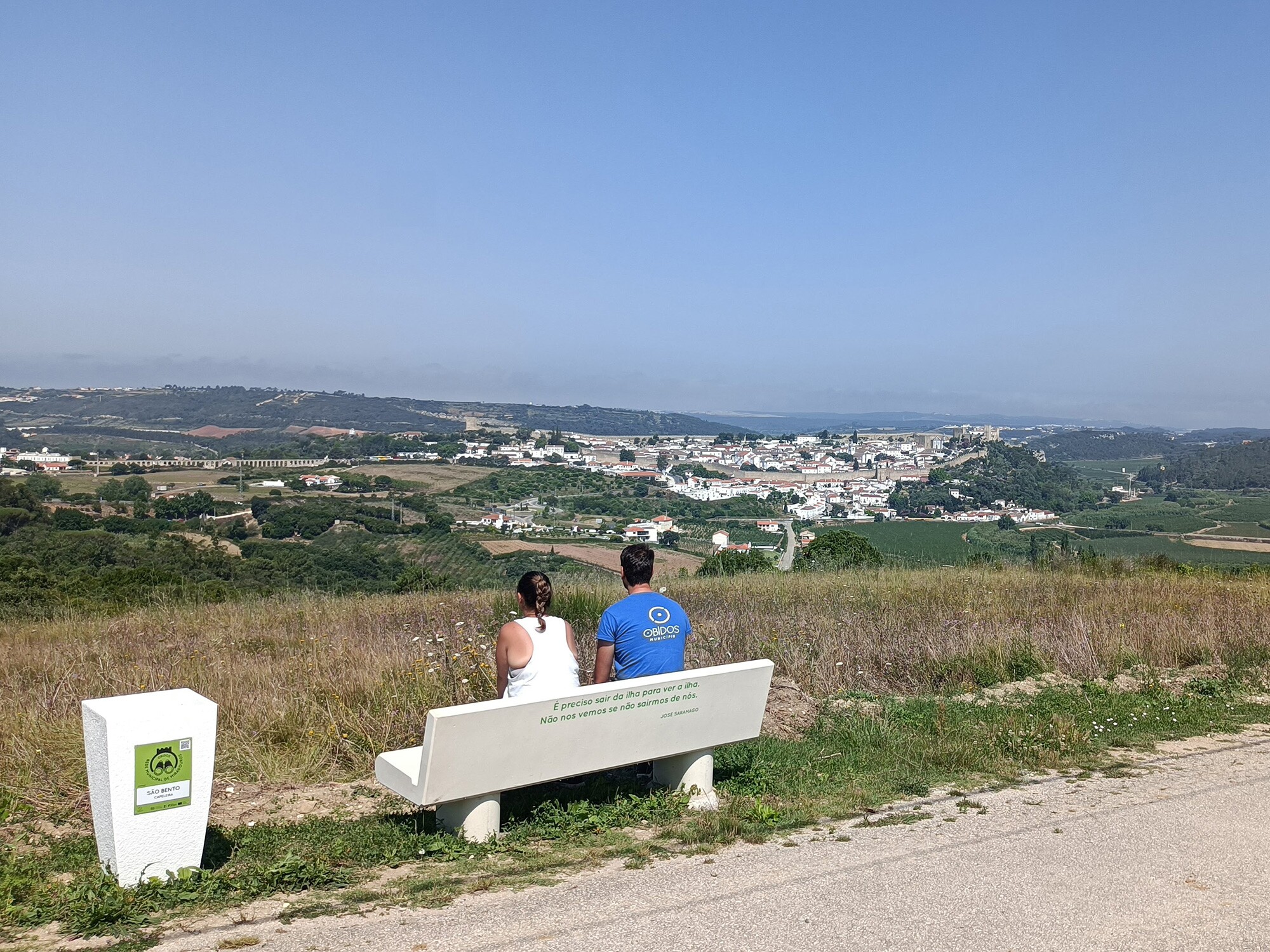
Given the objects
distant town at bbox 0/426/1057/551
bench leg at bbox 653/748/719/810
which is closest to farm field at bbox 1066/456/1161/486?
distant town at bbox 0/426/1057/551

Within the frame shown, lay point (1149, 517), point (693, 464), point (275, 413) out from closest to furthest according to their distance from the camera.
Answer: point (1149, 517) < point (693, 464) < point (275, 413)

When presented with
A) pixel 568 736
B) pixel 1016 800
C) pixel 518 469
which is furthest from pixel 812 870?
pixel 518 469

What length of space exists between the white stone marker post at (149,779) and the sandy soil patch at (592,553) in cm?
1658

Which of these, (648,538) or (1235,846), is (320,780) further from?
(648,538)

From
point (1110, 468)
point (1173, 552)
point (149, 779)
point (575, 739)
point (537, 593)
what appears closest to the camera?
point (149, 779)

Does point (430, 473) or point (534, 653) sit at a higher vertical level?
point (534, 653)

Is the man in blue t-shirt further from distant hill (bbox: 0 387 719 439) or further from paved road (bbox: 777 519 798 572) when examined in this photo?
distant hill (bbox: 0 387 719 439)

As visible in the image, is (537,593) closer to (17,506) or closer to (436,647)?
(436,647)

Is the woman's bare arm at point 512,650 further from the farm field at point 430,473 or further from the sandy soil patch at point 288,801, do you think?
the farm field at point 430,473

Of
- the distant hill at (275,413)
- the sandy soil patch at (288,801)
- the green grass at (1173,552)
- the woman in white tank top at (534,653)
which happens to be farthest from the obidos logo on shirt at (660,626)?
the distant hill at (275,413)

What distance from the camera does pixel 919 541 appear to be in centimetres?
2962

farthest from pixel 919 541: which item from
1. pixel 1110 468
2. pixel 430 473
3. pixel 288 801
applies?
pixel 1110 468

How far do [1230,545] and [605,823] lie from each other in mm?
28124

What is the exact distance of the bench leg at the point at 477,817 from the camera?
186 inches
